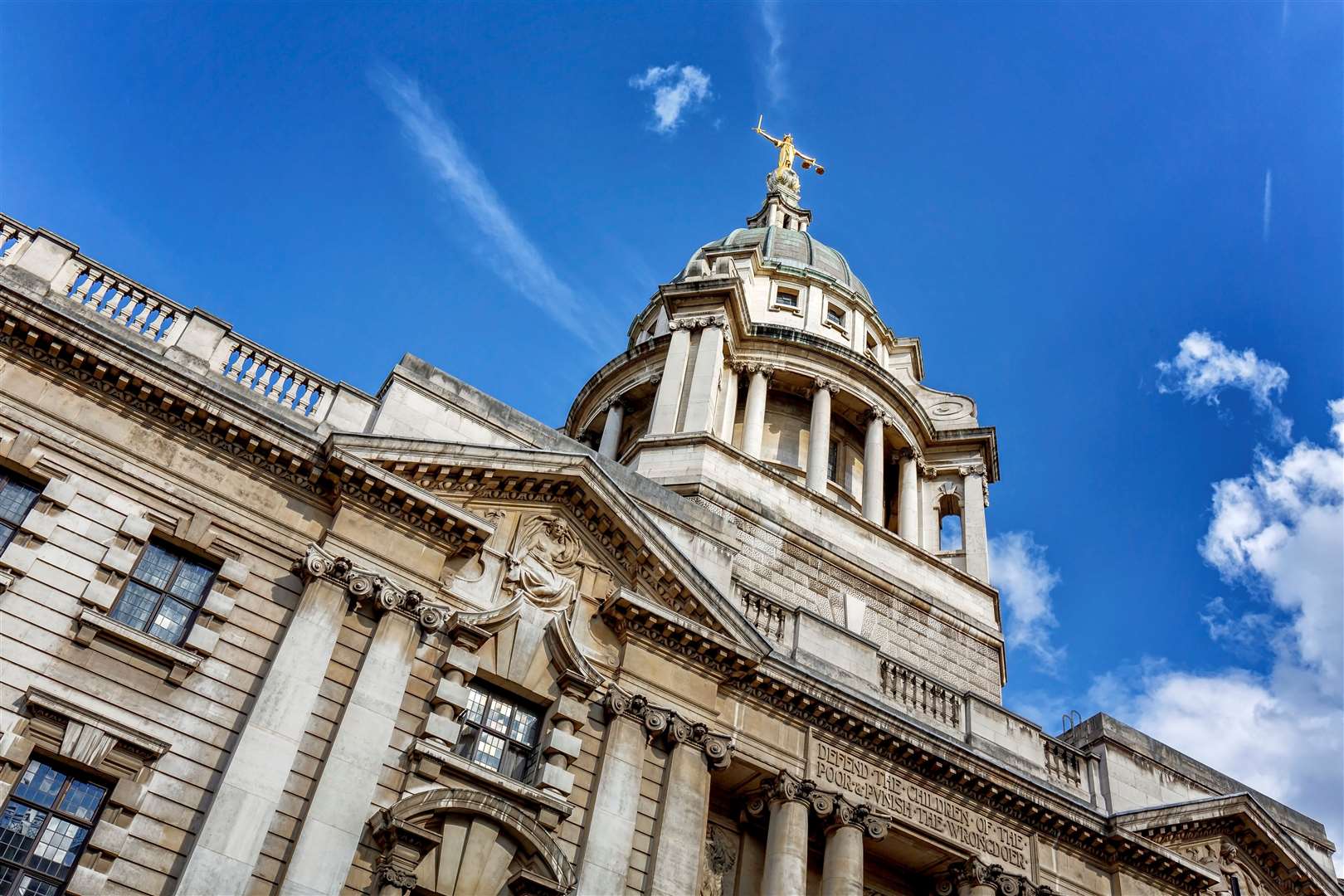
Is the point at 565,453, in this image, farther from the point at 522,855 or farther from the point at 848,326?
the point at 848,326

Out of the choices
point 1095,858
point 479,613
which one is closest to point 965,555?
point 1095,858

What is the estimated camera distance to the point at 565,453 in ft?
68.7

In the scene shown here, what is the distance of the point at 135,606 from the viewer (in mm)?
16750

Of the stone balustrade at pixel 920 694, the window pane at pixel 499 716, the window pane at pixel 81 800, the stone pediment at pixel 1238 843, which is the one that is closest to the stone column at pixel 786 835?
the stone balustrade at pixel 920 694

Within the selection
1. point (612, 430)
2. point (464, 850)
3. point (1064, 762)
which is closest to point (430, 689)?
point (464, 850)

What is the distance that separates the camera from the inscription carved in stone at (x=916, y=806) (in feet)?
68.3

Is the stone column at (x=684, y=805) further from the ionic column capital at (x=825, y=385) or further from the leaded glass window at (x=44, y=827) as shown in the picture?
the ionic column capital at (x=825, y=385)

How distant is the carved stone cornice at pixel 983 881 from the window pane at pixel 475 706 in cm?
943

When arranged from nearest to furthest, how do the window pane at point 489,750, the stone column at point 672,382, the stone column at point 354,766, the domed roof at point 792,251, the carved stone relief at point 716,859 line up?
the stone column at point 354,766 < the window pane at point 489,750 < the carved stone relief at point 716,859 < the stone column at point 672,382 < the domed roof at point 792,251

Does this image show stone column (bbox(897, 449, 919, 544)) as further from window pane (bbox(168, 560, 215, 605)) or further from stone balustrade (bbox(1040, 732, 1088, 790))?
window pane (bbox(168, 560, 215, 605))

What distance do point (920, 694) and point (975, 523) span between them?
12.6 meters

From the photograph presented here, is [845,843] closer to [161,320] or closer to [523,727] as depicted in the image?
[523,727]

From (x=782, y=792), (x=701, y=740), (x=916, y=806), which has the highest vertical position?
(x=916, y=806)

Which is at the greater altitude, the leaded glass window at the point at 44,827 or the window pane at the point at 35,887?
the leaded glass window at the point at 44,827
